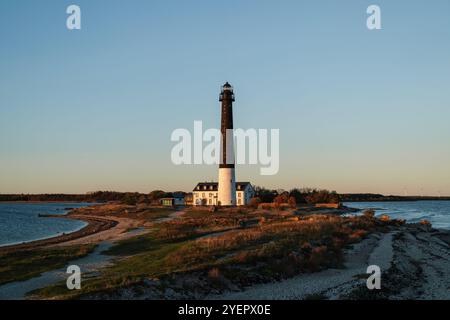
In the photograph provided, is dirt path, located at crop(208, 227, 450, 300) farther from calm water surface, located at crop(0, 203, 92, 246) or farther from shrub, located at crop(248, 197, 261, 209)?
shrub, located at crop(248, 197, 261, 209)

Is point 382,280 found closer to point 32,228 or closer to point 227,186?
point 227,186

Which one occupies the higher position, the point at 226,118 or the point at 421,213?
the point at 226,118

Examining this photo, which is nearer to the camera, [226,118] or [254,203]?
[226,118]
